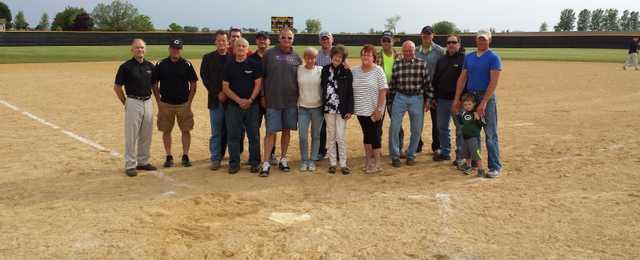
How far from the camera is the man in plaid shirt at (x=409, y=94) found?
6.88 m

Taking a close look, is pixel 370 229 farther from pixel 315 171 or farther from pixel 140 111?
pixel 140 111

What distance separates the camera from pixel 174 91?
270 inches

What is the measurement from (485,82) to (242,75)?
2.98m

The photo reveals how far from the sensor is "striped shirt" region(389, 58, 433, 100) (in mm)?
6875

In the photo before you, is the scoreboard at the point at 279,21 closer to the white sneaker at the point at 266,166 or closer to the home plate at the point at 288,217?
the white sneaker at the point at 266,166

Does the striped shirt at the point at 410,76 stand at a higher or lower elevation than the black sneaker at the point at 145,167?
higher

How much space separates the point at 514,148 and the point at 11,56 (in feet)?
94.2

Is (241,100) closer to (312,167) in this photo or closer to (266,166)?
(266,166)

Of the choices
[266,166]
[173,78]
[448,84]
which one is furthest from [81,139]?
[448,84]

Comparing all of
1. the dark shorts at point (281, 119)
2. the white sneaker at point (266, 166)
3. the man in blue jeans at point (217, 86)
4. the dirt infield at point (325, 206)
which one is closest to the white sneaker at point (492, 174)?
the dirt infield at point (325, 206)

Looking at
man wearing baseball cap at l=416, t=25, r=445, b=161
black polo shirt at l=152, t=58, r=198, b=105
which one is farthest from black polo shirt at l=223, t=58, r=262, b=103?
man wearing baseball cap at l=416, t=25, r=445, b=161

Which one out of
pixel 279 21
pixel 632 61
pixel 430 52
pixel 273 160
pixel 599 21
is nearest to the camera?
pixel 273 160

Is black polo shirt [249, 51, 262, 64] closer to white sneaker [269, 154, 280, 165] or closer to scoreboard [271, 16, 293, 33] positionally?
white sneaker [269, 154, 280, 165]

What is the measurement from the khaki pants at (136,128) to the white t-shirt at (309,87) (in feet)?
6.48
